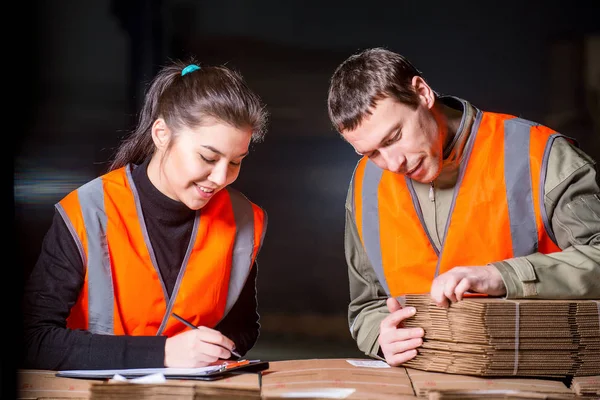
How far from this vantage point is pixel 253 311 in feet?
7.89

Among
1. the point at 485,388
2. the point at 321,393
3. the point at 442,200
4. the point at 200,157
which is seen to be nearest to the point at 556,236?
the point at 442,200

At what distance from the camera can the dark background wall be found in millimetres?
2551

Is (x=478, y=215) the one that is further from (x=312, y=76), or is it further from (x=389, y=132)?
(x=312, y=76)

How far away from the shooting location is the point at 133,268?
218 cm

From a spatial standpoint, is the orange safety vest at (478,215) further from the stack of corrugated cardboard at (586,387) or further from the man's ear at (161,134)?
the man's ear at (161,134)

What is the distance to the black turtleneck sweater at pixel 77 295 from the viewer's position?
2008 mm

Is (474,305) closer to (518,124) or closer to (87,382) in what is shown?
(518,124)

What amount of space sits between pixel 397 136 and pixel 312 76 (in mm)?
701

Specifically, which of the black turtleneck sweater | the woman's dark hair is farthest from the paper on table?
the woman's dark hair

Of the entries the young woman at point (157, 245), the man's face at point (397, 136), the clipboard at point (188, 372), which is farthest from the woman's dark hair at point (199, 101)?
the clipboard at point (188, 372)

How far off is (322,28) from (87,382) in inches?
59.2

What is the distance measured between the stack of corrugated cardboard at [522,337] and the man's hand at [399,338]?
3.9 inches

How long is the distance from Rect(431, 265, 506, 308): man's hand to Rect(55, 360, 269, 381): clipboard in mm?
472

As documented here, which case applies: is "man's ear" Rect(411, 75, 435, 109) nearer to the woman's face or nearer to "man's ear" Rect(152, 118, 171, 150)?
the woman's face
